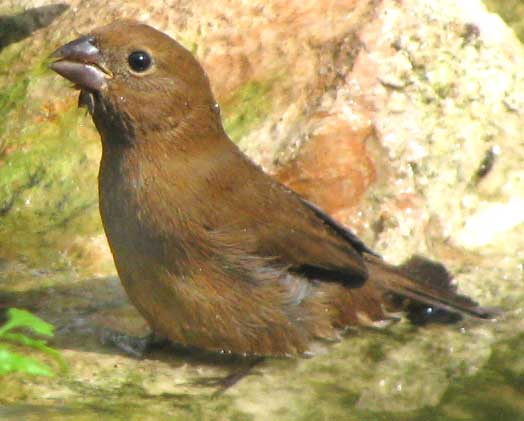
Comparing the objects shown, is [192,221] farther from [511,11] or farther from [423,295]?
[511,11]

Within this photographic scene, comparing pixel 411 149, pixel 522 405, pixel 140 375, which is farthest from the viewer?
pixel 411 149

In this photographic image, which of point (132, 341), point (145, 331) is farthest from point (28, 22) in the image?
point (132, 341)

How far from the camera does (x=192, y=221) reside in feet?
17.1

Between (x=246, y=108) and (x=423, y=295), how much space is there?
4.90 feet

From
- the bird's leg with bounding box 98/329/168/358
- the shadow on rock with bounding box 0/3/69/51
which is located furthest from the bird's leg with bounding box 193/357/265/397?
the shadow on rock with bounding box 0/3/69/51

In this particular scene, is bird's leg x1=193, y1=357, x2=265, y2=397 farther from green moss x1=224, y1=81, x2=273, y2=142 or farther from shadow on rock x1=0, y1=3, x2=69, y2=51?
shadow on rock x1=0, y1=3, x2=69, y2=51

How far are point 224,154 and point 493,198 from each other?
5.35 feet

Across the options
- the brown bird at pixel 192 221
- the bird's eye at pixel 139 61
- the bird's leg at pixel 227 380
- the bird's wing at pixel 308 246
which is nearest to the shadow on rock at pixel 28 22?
the brown bird at pixel 192 221

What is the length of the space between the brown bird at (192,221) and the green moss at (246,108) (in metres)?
0.99

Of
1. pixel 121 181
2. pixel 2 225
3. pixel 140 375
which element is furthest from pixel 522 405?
pixel 2 225

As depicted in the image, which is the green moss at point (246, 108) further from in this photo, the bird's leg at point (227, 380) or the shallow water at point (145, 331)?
the bird's leg at point (227, 380)

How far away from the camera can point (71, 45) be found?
5.31 m

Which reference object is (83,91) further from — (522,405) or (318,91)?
(522,405)

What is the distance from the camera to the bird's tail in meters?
5.68
